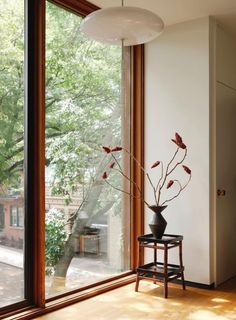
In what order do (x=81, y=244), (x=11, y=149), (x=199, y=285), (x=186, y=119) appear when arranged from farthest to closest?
1. (x=186, y=119)
2. (x=199, y=285)
3. (x=81, y=244)
4. (x=11, y=149)

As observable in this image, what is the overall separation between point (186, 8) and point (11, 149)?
2047 mm

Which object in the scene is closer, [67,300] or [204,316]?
[204,316]

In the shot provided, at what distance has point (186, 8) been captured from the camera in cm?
366

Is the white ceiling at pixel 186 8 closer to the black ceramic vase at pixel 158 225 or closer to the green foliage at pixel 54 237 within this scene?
the black ceramic vase at pixel 158 225

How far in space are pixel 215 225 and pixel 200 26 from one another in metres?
1.95

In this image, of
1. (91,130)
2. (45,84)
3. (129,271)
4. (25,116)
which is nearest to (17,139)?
(25,116)

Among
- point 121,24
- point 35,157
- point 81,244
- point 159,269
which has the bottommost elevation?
point 159,269

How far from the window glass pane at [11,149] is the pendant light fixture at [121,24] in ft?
2.76

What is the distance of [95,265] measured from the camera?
149 inches

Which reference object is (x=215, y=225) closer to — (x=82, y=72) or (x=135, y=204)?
(x=135, y=204)

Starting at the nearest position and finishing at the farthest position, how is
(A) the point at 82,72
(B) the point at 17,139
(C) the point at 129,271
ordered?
1. (B) the point at 17,139
2. (A) the point at 82,72
3. (C) the point at 129,271

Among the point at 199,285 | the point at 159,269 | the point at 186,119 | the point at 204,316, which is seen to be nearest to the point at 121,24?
the point at 186,119

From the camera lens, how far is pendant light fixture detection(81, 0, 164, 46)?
89.7 inches

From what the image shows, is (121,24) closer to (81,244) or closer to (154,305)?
(81,244)
